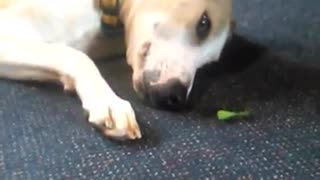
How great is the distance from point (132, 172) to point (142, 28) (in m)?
0.44

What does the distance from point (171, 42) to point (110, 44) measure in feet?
0.81

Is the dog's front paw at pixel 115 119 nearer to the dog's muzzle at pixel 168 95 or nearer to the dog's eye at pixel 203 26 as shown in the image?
the dog's muzzle at pixel 168 95

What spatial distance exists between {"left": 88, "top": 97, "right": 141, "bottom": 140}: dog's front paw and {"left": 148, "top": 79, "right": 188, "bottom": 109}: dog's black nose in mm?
109

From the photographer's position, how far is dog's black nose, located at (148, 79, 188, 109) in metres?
1.35

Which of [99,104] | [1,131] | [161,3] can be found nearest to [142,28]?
[161,3]

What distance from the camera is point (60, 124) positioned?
49.5 inches

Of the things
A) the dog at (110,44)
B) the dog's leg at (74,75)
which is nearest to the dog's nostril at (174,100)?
the dog at (110,44)

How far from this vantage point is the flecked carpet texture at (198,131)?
3.67ft

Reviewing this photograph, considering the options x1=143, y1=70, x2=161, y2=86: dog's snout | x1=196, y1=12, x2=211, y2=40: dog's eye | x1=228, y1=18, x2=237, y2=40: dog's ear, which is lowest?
x1=228, y1=18, x2=237, y2=40: dog's ear

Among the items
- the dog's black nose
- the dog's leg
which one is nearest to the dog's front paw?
the dog's leg

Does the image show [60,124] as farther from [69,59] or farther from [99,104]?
[69,59]

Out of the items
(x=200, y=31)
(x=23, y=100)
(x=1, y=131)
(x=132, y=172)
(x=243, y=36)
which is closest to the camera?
(x=132, y=172)

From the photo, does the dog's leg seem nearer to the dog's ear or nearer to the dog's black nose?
the dog's black nose

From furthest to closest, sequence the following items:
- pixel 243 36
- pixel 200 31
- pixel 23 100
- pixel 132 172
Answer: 1. pixel 243 36
2. pixel 200 31
3. pixel 23 100
4. pixel 132 172
